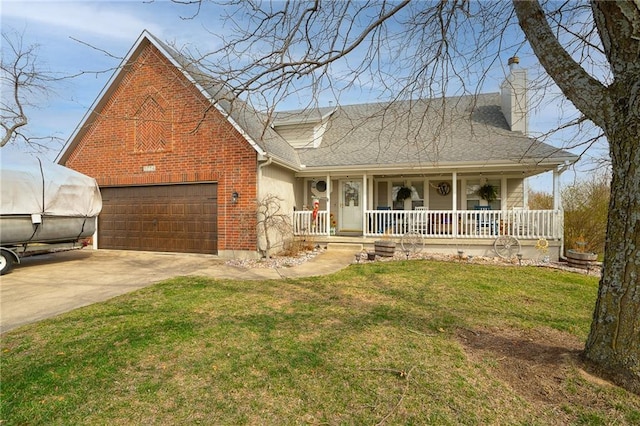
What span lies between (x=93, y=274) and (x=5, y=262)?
78.8 inches

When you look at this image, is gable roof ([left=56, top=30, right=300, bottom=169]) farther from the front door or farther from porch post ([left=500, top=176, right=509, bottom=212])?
porch post ([left=500, top=176, right=509, bottom=212])

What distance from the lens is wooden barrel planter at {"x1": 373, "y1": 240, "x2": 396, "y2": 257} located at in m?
10.1

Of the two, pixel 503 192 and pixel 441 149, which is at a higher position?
pixel 441 149

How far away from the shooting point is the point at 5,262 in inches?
295

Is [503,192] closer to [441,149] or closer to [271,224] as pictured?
[441,149]

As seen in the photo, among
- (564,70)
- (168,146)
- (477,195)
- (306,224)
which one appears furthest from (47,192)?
(477,195)

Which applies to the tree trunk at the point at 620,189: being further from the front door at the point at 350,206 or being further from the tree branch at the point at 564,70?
the front door at the point at 350,206

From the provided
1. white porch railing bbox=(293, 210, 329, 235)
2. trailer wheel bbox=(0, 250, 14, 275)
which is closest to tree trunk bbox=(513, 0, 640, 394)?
white porch railing bbox=(293, 210, 329, 235)

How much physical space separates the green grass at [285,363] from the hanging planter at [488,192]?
7.28 metres

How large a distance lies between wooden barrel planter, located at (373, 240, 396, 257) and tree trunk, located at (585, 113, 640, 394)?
719cm

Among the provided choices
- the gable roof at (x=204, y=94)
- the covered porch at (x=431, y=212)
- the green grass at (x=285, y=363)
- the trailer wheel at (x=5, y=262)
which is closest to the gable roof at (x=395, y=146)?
the gable roof at (x=204, y=94)

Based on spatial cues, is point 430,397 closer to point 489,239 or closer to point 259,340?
point 259,340

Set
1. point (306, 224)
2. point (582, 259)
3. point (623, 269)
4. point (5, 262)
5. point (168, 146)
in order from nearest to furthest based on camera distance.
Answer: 1. point (623, 269)
2. point (5, 262)
3. point (582, 259)
4. point (168, 146)
5. point (306, 224)

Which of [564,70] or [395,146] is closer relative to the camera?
[564,70]
